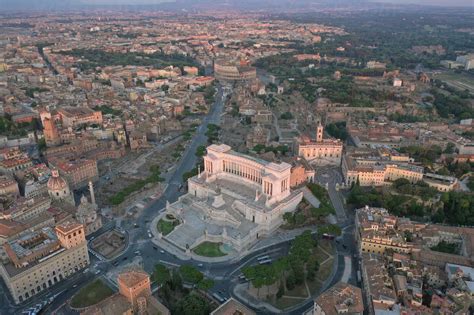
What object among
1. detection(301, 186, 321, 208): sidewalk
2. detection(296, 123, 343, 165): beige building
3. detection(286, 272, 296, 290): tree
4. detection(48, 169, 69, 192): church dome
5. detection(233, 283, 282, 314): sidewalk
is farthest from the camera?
detection(296, 123, 343, 165): beige building

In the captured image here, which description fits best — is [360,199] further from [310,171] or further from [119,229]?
[119,229]

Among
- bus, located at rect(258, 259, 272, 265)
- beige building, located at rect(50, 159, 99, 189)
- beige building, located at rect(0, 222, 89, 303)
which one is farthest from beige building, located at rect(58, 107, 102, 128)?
bus, located at rect(258, 259, 272, 265)

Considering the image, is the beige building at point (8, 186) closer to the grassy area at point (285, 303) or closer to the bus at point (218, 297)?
the bus at point (218, 297)

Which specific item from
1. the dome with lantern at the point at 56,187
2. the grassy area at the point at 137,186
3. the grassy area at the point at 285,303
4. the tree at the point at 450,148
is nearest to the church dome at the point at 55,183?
the dome with lantern at the point at 56,187

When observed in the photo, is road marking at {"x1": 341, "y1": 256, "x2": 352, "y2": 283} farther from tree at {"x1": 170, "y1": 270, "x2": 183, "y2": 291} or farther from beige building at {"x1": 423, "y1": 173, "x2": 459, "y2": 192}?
beige building at {"x1": 423, "y1": 173, "x2": 459, "y2": 192}

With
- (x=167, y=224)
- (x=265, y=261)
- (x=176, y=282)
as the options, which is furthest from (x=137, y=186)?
(x=265, y=261)

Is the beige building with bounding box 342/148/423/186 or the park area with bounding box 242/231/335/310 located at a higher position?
the beige building with bounding box 342/148/423/186

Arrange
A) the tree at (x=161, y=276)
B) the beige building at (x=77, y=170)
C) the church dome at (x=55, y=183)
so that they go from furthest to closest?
1. the beige building at (x=77, y=170)
2. the church dome at (x=55, y=183)
3. the tree at (x=161, y=276)

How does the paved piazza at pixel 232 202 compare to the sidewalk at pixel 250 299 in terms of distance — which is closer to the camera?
the sidewalk at pixel 250 299
